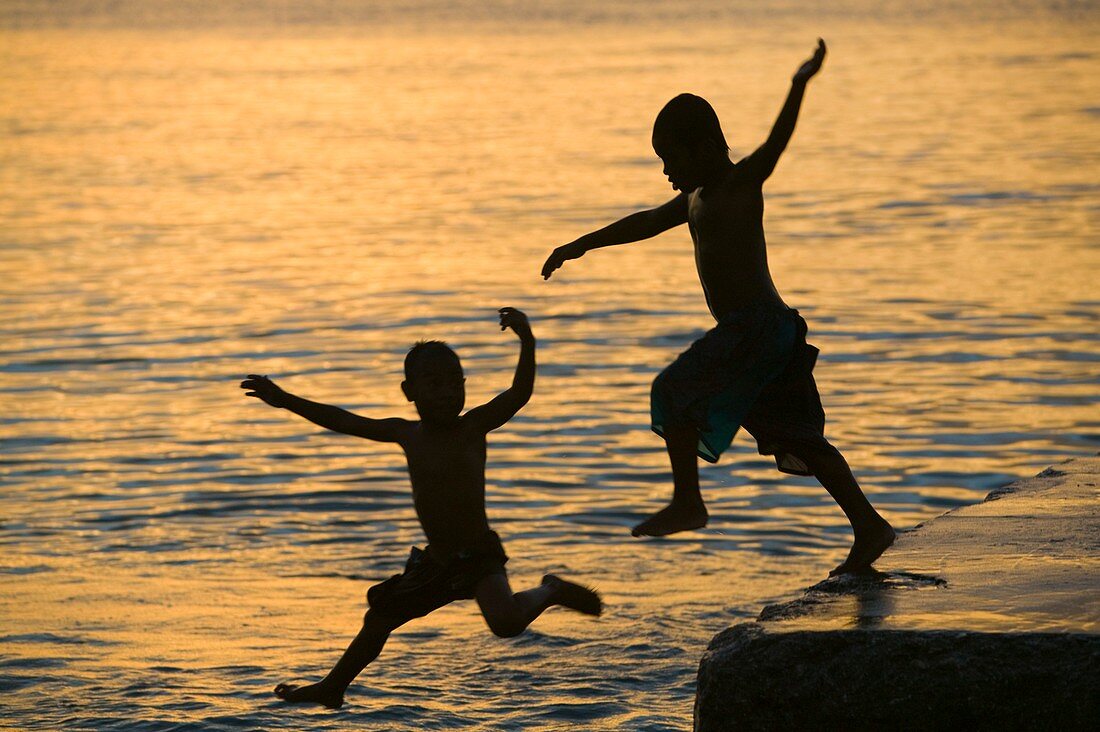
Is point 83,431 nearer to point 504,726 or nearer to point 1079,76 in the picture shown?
point 504,726

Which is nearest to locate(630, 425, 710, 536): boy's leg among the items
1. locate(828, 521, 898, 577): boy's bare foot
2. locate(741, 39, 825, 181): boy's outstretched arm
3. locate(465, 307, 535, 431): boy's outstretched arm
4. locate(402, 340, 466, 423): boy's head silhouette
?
locate(465, 307, 535, 431): boy's outstretched arm

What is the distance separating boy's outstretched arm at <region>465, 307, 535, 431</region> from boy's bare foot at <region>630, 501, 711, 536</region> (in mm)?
636

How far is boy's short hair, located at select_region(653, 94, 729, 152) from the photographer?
629 centimetres

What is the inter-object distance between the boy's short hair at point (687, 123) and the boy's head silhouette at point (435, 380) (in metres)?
1.11

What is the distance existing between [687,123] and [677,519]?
55.0 inches

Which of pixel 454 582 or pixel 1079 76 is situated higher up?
pixel 1079 76

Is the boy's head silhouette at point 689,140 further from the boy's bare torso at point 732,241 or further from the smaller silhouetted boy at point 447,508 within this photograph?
the smaller silhouetted boy at point 447,508

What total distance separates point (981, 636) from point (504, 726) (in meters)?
3.22

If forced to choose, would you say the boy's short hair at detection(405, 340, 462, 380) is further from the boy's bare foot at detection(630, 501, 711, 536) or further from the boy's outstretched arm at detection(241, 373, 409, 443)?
the boy's bare foot at detection(630, 501, 711, 536)

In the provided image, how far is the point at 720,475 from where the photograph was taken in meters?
13.2

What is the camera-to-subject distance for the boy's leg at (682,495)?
255 inches

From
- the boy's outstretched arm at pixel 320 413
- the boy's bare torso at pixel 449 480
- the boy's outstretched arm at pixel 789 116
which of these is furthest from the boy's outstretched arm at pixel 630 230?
the boy's outstretched arm at pixel 320 413

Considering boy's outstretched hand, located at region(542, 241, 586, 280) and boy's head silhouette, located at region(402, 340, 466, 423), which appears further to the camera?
boy's outstretched hand, located at region(542, 241, 586, 280)

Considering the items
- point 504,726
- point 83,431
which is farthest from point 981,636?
point 83,431
